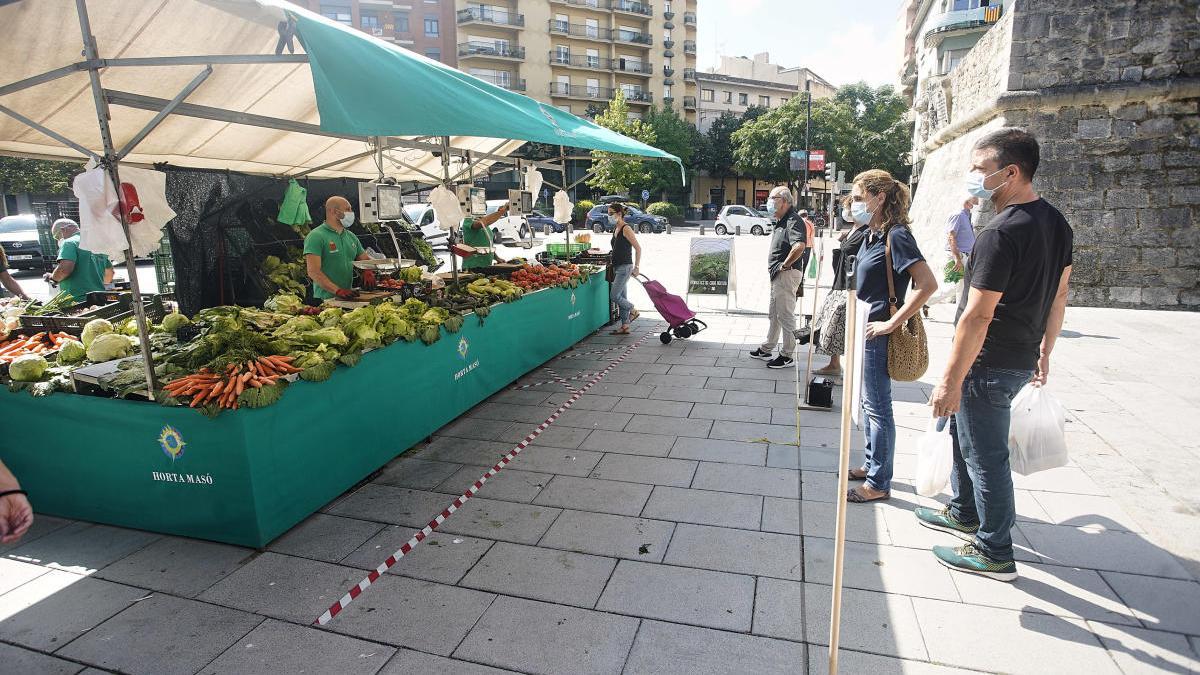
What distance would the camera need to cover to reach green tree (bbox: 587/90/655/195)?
4066cm

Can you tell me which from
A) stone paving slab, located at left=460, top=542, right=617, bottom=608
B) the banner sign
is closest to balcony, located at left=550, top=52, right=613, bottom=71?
the banner sign

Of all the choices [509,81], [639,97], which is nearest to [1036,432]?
[509,81]

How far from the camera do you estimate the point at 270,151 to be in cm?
849

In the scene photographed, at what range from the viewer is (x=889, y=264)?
Answer: 3926mm

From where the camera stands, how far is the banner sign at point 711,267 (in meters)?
11.1

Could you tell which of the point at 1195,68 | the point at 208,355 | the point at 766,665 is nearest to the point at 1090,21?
the point at 1195,68

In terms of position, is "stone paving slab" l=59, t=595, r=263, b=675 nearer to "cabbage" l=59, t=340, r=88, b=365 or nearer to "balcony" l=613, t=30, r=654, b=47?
"cabbage" l=59, t=340, r=88, b=365

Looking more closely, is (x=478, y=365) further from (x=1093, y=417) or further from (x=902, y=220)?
(x=1093, y=417)

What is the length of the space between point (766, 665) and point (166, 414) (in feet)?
11.2

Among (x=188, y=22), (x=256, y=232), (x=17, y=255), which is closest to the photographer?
(x=188, y=22)

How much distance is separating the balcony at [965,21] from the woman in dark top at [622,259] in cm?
3568

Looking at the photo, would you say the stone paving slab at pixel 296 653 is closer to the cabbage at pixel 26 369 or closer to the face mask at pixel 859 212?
the cabbage at pixel 26 369

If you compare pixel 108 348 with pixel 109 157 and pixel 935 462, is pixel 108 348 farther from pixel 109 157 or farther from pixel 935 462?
pixel 935 462

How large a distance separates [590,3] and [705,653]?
5959 cm
